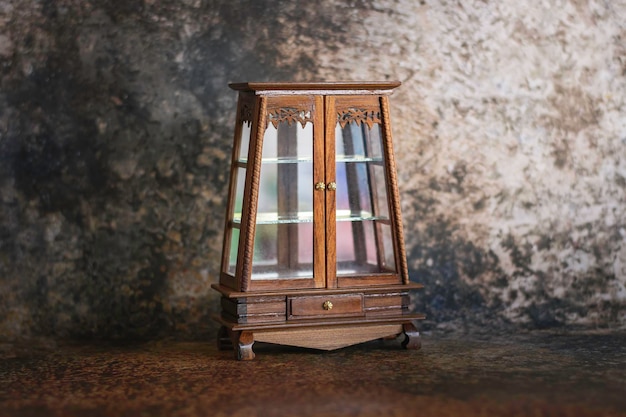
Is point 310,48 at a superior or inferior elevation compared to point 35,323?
superior

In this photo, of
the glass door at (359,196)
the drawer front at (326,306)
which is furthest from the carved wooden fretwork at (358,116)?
the drawer front at (326,306)

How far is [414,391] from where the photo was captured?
3.99 meters

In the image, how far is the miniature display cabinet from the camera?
15.3ft

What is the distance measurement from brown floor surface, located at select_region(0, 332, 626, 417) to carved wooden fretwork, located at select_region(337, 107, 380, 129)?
4.17 feet

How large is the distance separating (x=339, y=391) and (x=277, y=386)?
30 centimetres

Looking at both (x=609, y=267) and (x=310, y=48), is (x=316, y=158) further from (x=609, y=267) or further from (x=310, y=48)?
(x=609, y=267)

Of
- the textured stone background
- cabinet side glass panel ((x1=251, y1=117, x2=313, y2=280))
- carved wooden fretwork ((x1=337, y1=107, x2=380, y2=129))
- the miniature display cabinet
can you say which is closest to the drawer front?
the miniature display cabinet

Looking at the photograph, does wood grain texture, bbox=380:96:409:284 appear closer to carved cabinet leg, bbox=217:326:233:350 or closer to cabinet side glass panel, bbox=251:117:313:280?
cabinet side glass panel, bbox=251:117:313:280

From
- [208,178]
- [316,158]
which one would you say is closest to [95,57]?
[208,178]

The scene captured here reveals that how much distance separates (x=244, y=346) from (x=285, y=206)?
777 millimetres

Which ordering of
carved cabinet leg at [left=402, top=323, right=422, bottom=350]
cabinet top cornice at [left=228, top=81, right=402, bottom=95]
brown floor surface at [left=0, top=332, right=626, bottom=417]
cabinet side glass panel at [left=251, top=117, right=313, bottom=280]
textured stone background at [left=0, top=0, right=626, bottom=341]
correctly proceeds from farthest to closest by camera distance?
textured stone background at [left=0, top=0, right=626, bottom=341] < carved cabinet leg at [left=402, top=323, right=422, bottom=350] < cabinet side glass panel at [left=251, top=117, right=313, bottom=280] < cabinet top cornice at [left=228, top=81, right=402, bottom=95] < brown floor surface at [left=0, top=332, right=626, bottom=417]

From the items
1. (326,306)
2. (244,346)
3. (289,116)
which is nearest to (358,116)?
(289,116)

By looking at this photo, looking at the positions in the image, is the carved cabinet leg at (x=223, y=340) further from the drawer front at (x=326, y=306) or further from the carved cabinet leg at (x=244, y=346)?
the drawer front at (x=326, y=306)

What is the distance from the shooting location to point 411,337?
4922 mm
